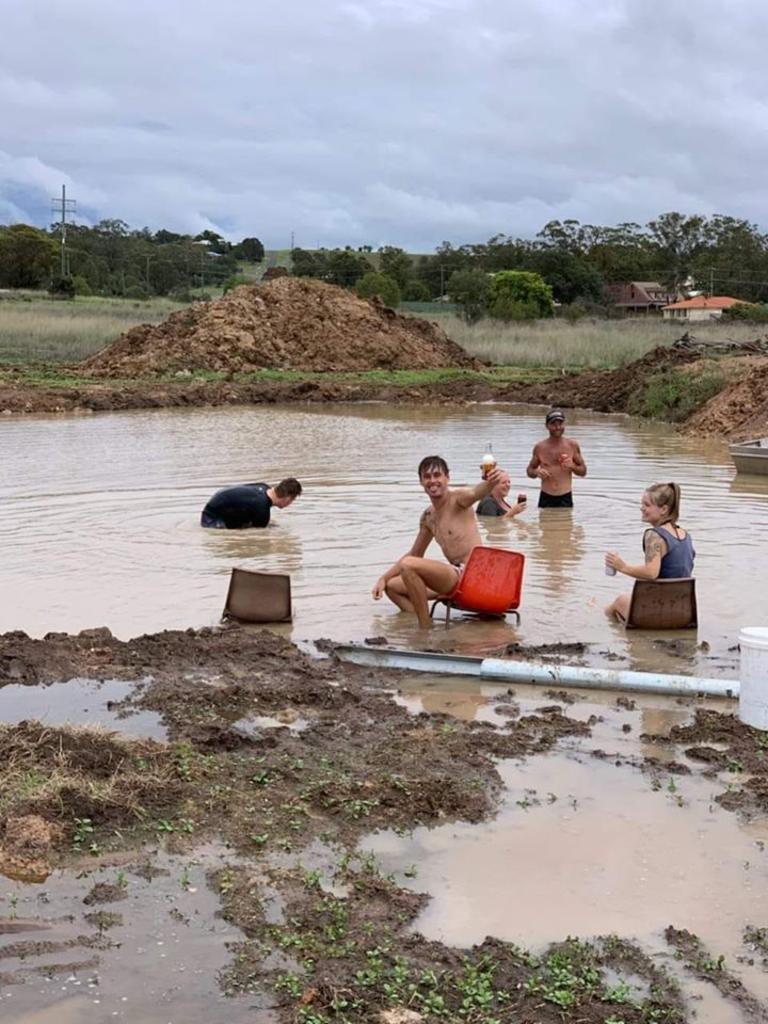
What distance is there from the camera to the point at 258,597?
917 cm

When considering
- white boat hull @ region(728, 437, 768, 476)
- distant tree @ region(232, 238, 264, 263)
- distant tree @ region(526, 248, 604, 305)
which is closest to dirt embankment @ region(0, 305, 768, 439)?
white boat hull @ region(728, 437, 768, 476)

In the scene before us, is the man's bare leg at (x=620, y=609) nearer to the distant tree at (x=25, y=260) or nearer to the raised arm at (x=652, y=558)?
the raised arm at (x=652, y=558)

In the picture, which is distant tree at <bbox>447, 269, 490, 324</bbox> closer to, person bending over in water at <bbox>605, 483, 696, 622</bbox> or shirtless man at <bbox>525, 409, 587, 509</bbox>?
shirtless man at <bbox>525, 409, 587, 509</bbox>

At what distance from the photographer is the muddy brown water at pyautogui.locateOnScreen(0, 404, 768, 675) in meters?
9.45

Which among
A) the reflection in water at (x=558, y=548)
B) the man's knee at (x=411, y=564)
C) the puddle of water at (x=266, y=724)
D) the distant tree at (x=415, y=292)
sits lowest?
the puddle of water at (x=266, y=724)

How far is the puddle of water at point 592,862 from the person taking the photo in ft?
14.9

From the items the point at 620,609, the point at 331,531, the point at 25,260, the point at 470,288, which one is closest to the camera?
the point at 620,609

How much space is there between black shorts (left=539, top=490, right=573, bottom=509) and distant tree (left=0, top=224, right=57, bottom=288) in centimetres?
8105

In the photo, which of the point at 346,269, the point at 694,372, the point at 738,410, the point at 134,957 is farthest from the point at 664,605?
the point at 346,269

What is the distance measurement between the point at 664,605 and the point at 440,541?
5.56 feet

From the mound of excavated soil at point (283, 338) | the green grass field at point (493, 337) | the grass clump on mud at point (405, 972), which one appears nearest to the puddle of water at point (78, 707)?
the grass clump on mud at point (405, 972)

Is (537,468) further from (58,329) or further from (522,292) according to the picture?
(522,292)

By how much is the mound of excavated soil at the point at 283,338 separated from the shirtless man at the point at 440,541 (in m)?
28.5

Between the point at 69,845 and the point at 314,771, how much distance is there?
126cm
